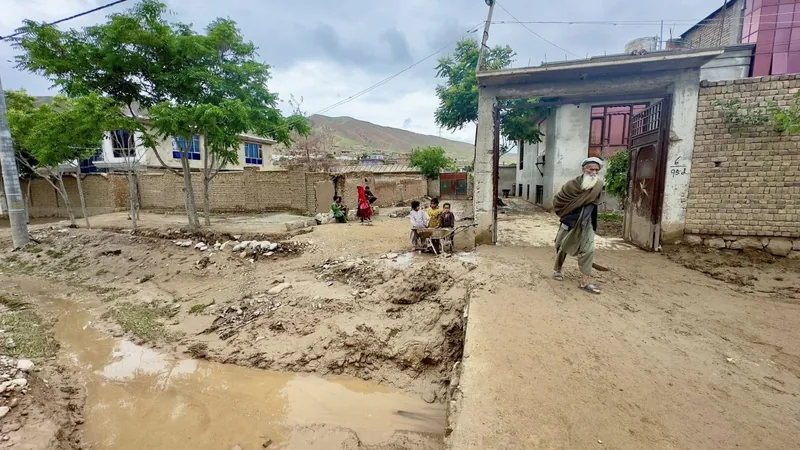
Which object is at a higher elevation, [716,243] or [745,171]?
[745,171]

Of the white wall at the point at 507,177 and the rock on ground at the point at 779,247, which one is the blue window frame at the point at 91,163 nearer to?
the white wall at the point at 507,177

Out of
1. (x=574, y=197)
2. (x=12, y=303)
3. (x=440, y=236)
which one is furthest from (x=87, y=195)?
(x=574, y=197)

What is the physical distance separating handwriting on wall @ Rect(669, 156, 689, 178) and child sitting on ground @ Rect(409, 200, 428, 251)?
15.9 feet

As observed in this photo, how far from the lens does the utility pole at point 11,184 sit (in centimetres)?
1103

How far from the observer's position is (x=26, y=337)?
5496 millimetres

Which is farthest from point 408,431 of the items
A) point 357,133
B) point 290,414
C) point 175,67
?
point 357,133

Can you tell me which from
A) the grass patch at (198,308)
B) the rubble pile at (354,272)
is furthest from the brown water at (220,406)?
the rubble pile at (354,272)

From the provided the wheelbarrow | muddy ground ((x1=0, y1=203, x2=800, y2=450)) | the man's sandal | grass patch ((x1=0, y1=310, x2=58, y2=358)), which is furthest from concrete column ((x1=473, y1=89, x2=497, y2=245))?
grass patch ((x1=0, y1=310, x2=58, y2=358))

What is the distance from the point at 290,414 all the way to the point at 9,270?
468 inches

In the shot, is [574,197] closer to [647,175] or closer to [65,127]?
[647,175]

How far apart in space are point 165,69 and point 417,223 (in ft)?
27.4

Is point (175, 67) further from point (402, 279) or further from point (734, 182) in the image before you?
point (734, 182)

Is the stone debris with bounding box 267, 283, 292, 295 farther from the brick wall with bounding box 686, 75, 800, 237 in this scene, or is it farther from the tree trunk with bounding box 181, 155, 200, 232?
the brick wall with bounding box 686, 75, 800, 237

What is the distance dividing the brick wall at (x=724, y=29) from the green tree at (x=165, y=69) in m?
14.8
